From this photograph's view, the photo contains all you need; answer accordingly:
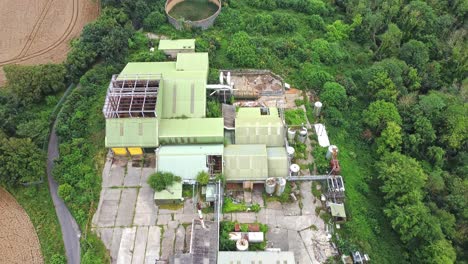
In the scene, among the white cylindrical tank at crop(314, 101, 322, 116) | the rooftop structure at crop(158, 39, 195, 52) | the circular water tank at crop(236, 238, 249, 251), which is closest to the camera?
the circular water tank at crop(236, 238, 249, 251)

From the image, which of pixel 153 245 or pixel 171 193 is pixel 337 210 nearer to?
pixel 171 193

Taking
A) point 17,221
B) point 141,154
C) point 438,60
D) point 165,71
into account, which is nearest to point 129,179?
point 141,154

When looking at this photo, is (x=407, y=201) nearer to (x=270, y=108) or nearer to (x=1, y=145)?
(x=270, y=108)

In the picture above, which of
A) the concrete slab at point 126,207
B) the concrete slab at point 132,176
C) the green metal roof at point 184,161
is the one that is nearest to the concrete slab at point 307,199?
Result: the green metal roof at point 184,161

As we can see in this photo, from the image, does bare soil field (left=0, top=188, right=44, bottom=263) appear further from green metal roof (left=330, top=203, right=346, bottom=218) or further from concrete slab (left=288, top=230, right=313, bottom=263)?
green metal roof (left=330, top=203, right=346, bottom=218)

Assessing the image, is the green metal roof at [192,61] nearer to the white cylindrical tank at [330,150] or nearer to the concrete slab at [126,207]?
the concrete slab at [126,207]

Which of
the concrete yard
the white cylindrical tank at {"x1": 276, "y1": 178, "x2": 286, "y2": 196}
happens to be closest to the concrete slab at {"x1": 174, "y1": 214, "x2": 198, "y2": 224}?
the concrete yard
